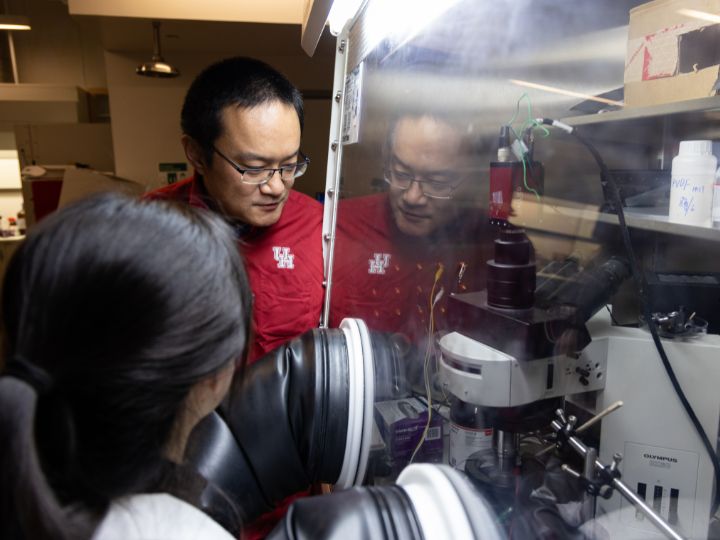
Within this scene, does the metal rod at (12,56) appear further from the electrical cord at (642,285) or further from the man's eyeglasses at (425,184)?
the electrical cord at (642,285)

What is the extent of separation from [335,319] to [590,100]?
2.46 feet

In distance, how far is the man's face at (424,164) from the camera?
0.96 metres

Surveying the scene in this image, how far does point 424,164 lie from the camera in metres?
0.99

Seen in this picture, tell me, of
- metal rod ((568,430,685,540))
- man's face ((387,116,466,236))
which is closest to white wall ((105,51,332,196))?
man's face ((387,116,466,236))

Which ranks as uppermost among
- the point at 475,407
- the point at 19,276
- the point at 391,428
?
the point at 19,276

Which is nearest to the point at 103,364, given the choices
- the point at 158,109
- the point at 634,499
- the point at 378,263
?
the point at 634,499

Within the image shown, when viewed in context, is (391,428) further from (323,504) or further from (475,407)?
(323,504)

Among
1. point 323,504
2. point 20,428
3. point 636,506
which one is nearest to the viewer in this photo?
point 20,428

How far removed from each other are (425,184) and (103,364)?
0.72 m

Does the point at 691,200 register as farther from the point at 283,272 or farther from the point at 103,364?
the point at 283,272

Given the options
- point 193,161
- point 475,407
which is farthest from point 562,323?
point 193,161

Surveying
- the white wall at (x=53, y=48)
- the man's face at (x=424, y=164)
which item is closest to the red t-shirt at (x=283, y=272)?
the man's face at (x=424, y=164)

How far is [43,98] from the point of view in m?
4.16

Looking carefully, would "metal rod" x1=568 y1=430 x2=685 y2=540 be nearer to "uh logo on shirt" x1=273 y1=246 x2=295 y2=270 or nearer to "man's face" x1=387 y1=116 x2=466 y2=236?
"man's face" x1=387 y1=116 x2=466 y2=236
